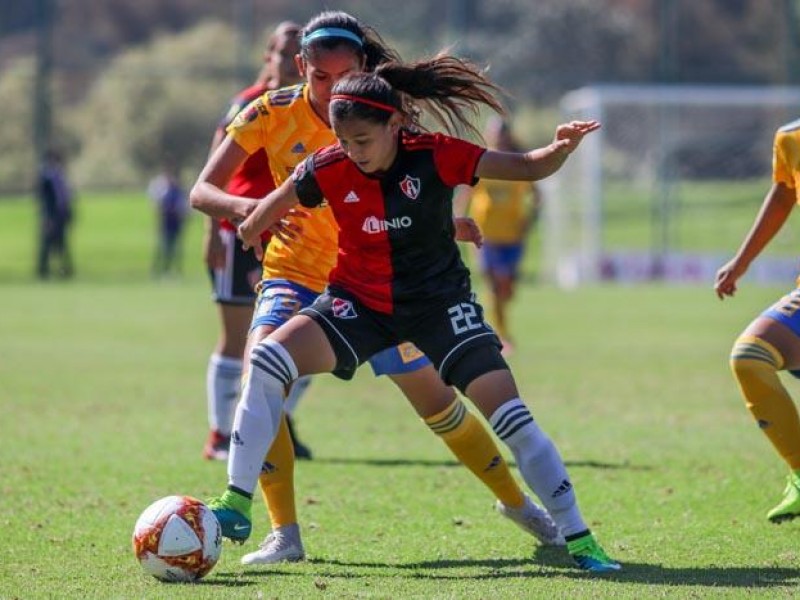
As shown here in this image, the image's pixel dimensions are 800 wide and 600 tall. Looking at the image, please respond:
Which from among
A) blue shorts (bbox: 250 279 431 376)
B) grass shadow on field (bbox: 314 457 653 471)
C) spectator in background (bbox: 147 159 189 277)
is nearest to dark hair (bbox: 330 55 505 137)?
blue shorts (bbox: 250 279 431 376)

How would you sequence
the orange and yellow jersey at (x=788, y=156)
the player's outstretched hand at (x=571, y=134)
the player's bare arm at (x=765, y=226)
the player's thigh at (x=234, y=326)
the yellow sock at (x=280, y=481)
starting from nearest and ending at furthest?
the player's outstretched hand at (x=571, y=134) < the yellow sock at (x=280, y=481) < the orange and yellow jersey at (x=788, y=156) < the player's bare arm at (x=765, y=226) < the player's thigh at (x=234, y=326)

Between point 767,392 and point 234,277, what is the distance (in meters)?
3.19

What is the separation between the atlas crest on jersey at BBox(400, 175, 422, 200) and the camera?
18.6 ft

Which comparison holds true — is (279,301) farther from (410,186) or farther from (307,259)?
(410,186)

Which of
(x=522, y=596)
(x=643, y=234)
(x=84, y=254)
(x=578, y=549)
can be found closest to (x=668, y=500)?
(x=578, y=549)

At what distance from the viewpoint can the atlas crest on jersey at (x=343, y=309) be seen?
5.79m

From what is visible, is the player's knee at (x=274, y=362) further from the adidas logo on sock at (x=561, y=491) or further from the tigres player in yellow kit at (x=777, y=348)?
the tigres player in yellow kit at (x=777, y=348)

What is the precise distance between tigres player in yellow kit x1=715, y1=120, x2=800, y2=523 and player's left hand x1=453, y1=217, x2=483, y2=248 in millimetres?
1239

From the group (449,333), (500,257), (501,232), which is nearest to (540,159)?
(449,333)

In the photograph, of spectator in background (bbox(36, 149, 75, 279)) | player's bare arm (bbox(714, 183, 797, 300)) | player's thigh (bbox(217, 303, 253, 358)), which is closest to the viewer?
player's bare arm (bbox(714, 183, 797, 300))

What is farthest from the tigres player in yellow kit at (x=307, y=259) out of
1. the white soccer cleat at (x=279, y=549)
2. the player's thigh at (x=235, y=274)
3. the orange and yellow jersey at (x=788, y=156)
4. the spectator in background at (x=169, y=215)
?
the spectator in background at (x=169, y=215)

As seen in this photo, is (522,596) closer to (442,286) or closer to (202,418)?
(442,286)

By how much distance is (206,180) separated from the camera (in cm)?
625

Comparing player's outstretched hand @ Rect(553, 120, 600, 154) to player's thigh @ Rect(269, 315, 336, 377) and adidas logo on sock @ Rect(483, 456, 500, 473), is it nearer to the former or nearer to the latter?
player's thigh @ Rect(269, 315, 336, 377)
